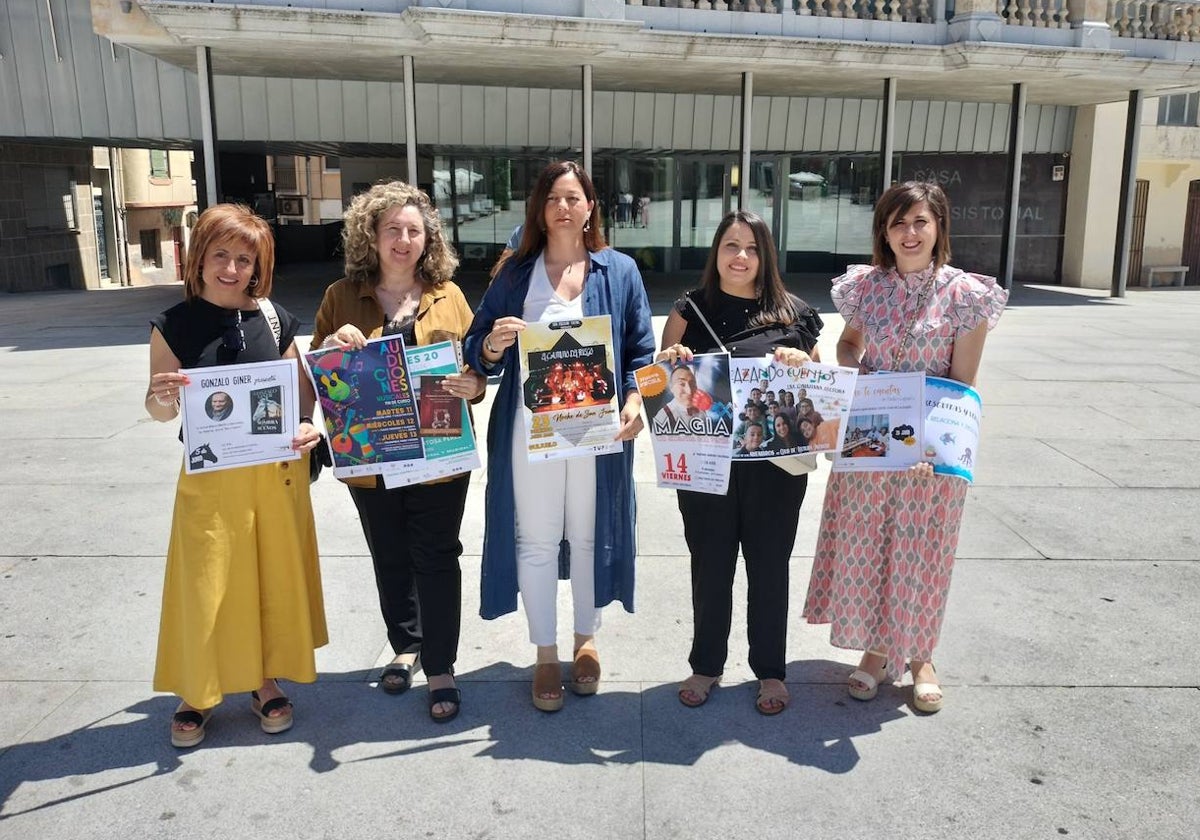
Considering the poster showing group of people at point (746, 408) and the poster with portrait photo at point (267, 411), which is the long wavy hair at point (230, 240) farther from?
the poster showing group of people at point (746, 408)

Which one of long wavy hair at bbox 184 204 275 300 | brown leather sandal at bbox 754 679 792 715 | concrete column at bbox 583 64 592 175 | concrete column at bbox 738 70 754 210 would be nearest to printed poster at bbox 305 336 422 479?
long wavy hair at bbox 184 204 275 300

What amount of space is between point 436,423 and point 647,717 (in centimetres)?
136

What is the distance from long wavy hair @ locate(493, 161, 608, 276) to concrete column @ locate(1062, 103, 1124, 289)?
2094 cm

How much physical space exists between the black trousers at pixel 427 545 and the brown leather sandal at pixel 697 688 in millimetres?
904

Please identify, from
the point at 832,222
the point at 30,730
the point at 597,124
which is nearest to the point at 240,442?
the point at 30,730

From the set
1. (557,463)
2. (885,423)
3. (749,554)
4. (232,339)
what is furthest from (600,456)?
(232,339)

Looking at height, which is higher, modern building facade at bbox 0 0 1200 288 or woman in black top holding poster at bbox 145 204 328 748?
modern building facade at bbox 0 0 1200 288

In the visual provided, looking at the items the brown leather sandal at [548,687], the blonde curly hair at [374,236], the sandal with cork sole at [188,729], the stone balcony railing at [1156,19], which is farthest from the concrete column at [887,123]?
the sandal with cork sole at [188,729]

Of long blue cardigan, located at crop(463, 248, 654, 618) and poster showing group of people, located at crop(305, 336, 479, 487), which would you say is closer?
poster showing group of people, located at crop(305, 336, 479, 487)

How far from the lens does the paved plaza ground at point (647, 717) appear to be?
3.05 m

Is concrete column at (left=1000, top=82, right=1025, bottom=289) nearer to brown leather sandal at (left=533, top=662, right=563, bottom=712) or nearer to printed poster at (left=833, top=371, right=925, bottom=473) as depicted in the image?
printed poster at (left=833, top=371, right=925, bottom=473)

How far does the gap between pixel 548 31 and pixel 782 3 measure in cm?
421

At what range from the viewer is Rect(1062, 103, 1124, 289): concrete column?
68.8 feet

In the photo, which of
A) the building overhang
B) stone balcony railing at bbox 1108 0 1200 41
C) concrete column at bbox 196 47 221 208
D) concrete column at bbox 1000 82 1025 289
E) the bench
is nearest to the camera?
the building overhang
